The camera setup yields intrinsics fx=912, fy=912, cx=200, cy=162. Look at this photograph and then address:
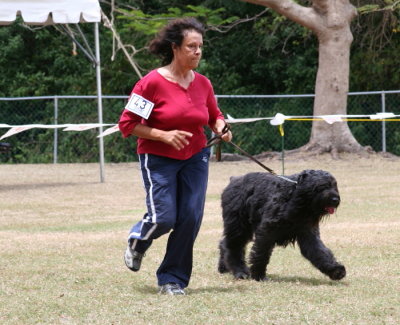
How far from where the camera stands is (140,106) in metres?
5.74

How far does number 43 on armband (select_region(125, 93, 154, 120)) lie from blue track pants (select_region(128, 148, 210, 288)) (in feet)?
1.05

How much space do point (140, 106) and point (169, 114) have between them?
0.63ft

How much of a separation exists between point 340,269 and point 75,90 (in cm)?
1862

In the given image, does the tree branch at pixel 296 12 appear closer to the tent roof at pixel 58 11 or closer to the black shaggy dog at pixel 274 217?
the tent roof at pixel 58 11

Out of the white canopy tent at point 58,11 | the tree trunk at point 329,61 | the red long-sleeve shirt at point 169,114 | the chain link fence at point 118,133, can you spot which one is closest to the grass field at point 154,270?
the red long-sleeve shirt at point 169,114

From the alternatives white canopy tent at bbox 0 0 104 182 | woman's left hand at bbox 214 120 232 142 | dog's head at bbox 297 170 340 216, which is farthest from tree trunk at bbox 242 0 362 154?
Answer: woman's left hand at bbox 214 120 232 142

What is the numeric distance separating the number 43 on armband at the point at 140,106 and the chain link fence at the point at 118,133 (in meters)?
14.8

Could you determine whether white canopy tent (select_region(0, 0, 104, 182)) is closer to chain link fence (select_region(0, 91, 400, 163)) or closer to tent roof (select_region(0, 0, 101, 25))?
tent roof (select_region(0, 0, 101, 25))

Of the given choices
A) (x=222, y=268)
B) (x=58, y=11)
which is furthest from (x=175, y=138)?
(x=58, y=11)

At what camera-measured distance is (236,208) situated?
22.3ft

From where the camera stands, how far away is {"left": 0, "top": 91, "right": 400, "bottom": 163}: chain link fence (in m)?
20.8

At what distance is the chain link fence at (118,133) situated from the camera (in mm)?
20797

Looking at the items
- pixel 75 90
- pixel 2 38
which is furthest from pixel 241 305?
pixel 2 38

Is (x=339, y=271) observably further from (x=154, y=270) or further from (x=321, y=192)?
(x=154, y=270)
